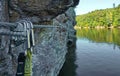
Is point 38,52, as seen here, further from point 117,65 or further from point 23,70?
point 117,65

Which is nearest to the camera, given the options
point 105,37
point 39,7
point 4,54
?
point 4,54

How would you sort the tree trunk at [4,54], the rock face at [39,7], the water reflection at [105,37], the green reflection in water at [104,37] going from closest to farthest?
1. the tree trunk at [4,54]
2. the rock face at [39,7]
3. the water reflection at [105,37]
4. the green reflection in water at [104,37]

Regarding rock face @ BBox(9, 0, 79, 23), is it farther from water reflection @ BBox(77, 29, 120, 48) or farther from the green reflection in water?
the green reflection in water

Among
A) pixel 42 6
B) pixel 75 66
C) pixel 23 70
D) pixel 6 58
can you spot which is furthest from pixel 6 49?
pixel 75 66

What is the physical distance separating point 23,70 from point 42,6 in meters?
9.23

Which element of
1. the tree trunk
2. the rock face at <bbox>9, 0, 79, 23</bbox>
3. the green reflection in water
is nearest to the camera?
the tree trunk

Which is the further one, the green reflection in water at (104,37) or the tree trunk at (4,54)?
the green reflection in water at (104,37)

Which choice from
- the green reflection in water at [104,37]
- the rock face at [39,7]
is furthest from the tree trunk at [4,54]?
the green reflection in water at [104,37]

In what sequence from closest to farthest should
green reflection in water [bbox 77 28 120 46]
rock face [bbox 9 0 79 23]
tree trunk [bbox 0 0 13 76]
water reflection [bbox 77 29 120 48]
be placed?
tree trunk [bbox 0 0 13 76], rock face [bbox 9 0 79 23], water reflection [bbox 77 29 120 48], green reflection in water [bbox 77 28 120 46]

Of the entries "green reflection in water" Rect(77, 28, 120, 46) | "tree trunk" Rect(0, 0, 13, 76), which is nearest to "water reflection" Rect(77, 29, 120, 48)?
"green reflection in water" Rect(77, 28, 120, 46)

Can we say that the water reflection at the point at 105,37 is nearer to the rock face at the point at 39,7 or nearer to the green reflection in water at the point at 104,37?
the green reflection in water at the point at 104,37

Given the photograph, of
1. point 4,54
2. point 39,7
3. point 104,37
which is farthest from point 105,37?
point 4,54

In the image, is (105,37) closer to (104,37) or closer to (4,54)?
(104,37)

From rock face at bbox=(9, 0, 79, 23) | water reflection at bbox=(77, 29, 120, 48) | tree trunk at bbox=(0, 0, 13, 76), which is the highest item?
rock face at bbox=(9, 0, 79, 23)
